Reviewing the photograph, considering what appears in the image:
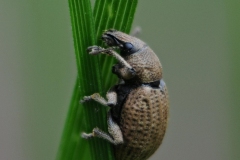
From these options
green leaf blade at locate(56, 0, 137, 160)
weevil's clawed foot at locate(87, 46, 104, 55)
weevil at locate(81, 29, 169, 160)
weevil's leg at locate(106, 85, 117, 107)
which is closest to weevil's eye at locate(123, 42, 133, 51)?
weevil at locate(81, 29, 169, 160)

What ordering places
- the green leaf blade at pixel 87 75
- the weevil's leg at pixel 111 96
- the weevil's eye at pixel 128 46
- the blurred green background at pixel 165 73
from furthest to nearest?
the blurred green background at pixel 165 73 < the weevil's eye at pixel 128 46 < the weevil's leg at pixel 111 96 < the green leaf blade at pixel 87 75

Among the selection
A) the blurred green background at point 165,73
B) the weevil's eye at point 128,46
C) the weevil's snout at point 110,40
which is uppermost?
the weevil's snout at point 110,40

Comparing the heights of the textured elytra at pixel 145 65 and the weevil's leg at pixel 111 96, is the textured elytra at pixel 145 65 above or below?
above

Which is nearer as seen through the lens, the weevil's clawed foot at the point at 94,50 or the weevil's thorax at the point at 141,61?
the weevil's clawed foot at the point at 94,50

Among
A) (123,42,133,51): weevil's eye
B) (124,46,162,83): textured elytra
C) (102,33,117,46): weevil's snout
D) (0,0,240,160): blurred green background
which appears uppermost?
(102,33,117,46): weevil's snout

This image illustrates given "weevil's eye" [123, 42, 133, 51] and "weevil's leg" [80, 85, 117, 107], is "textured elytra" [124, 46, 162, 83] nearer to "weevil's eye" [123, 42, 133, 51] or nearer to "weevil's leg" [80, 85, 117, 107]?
"weevil's eye" [123, 42, 133, 51]

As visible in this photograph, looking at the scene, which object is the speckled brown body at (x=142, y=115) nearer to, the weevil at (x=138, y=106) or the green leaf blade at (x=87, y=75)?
the weevil at (x=138, y=106)

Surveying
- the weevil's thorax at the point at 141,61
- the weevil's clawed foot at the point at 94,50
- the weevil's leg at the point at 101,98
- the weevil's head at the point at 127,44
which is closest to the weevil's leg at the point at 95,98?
the weevil's leg at the point at 101,98

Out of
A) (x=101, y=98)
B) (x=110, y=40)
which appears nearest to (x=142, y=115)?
(x=110, y=40)
